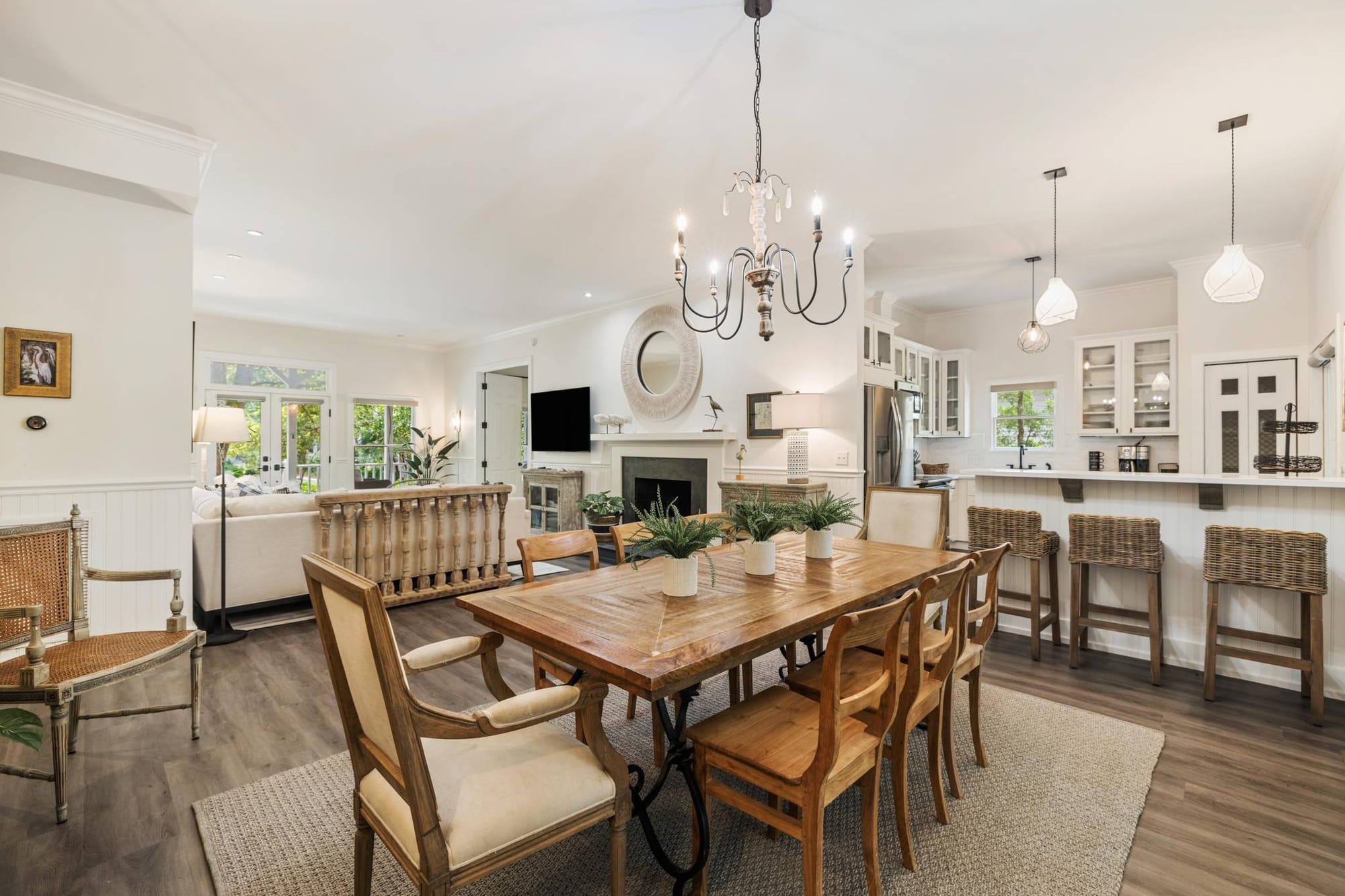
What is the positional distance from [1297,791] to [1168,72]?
111 inches

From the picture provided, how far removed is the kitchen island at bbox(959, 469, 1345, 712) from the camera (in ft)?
9.40

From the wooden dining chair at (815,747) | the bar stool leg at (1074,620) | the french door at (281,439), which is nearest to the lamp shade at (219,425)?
the wooden dining chair at (815,747)

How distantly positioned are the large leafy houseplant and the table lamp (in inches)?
228

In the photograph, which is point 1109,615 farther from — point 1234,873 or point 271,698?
point 271,698

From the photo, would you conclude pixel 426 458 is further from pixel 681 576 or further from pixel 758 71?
pixel 681 576

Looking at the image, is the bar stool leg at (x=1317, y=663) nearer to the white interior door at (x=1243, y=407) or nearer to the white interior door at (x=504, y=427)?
the white interior door at (x=1243, y=407)

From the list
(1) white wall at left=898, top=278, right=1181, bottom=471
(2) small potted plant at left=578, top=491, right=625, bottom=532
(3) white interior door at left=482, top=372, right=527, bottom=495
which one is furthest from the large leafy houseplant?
(1) white wall at left=898, top=278, right=1181, bottom=471

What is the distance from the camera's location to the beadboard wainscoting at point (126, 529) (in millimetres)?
3016

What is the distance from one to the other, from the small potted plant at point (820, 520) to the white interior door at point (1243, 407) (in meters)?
4.42

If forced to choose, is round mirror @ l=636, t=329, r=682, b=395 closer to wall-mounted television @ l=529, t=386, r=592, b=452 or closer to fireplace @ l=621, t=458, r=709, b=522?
fireplace @ l=621, t=458, r=709, b=522

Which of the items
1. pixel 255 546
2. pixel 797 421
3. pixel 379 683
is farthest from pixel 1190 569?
pixel 255 546

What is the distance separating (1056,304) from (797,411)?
1.83 metres

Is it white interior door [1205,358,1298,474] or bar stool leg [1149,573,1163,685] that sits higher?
white interior door [1205,358,1298,474]

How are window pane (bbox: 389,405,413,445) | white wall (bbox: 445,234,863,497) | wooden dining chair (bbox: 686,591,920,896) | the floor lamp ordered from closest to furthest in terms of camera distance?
1. wooden dining chair (bbox: 686,591,920,896)
2. the floor lamp
3. white wall (bbox: 445,234,863,497)
4. window pane (bbox: 389,405,413,445)
